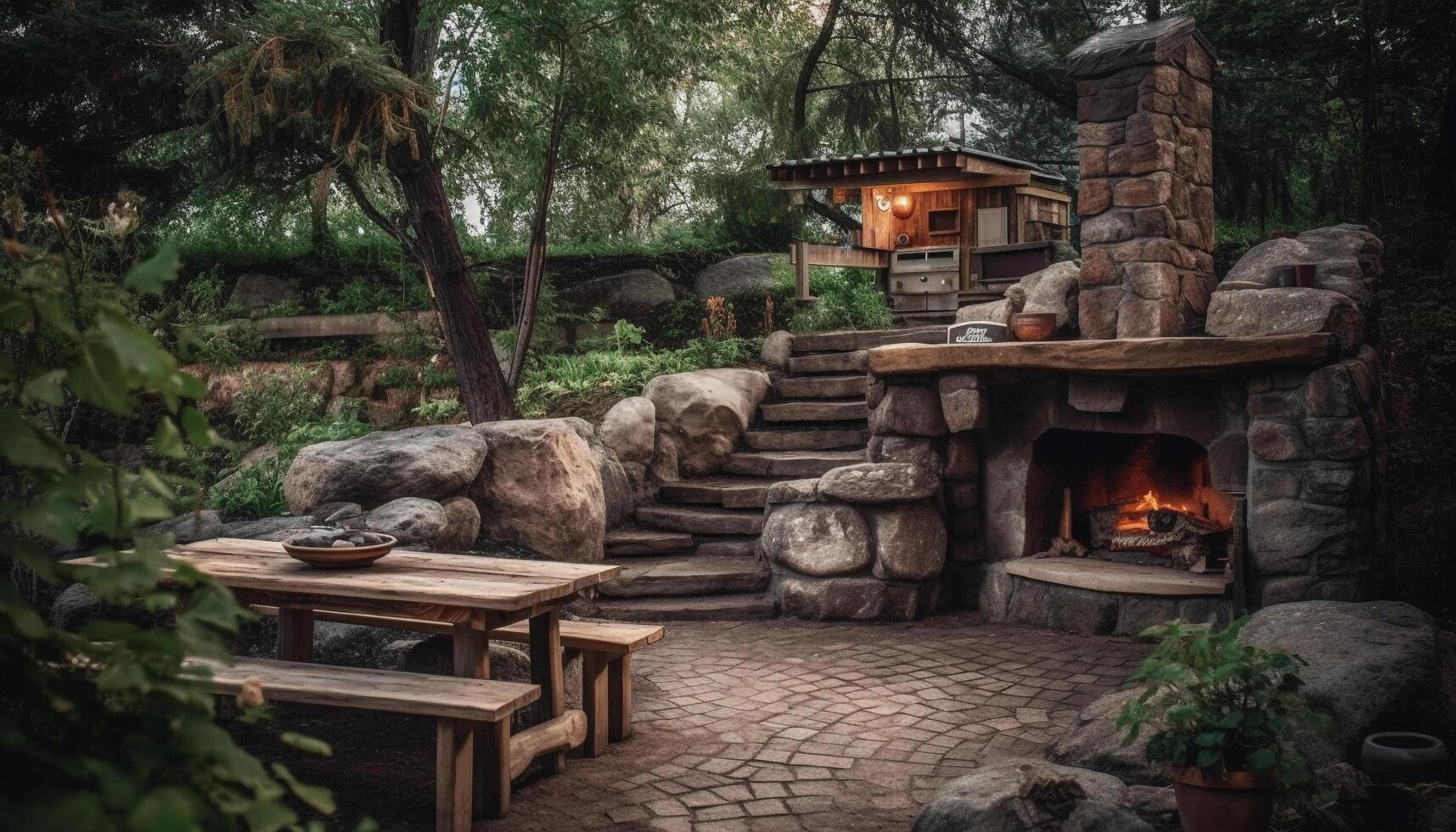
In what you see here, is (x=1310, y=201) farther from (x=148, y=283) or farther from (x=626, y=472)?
(x=148, y=283)

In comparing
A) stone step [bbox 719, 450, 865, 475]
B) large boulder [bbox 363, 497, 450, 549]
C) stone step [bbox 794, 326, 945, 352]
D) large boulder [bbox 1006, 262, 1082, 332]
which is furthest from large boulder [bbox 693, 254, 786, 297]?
large boulder [bbox 363, 497, 450, 549]

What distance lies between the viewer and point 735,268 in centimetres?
1387

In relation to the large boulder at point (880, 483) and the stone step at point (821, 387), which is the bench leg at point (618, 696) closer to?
the large boulder at point (880, 483)

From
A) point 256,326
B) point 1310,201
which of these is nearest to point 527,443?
point 256,326

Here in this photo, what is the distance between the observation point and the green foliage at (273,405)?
Answer: 409 inches

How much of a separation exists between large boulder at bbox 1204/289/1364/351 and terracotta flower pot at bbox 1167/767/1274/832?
11.7 ft

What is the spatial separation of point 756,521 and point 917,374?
72.7 inches

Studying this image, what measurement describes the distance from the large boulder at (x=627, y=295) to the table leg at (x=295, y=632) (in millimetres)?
8076

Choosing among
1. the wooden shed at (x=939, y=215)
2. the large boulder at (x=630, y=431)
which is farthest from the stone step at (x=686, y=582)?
the wooden shed at (x=939, y=215)

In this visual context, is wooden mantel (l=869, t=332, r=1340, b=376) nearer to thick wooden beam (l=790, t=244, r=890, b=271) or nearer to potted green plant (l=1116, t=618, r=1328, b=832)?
potted green plant (l=1116, t=618, r=1328, b=832)

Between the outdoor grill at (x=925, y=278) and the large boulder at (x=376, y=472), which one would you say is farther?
the outdoor grill at (x=925, y=278)

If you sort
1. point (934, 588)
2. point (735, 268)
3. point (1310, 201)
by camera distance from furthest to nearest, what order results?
point (1310, 201) < point (735, 268) < point (934, 588)

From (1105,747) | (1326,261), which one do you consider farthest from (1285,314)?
(1105,747)

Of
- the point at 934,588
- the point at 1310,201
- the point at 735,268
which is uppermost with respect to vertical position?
the point at 1310,201
